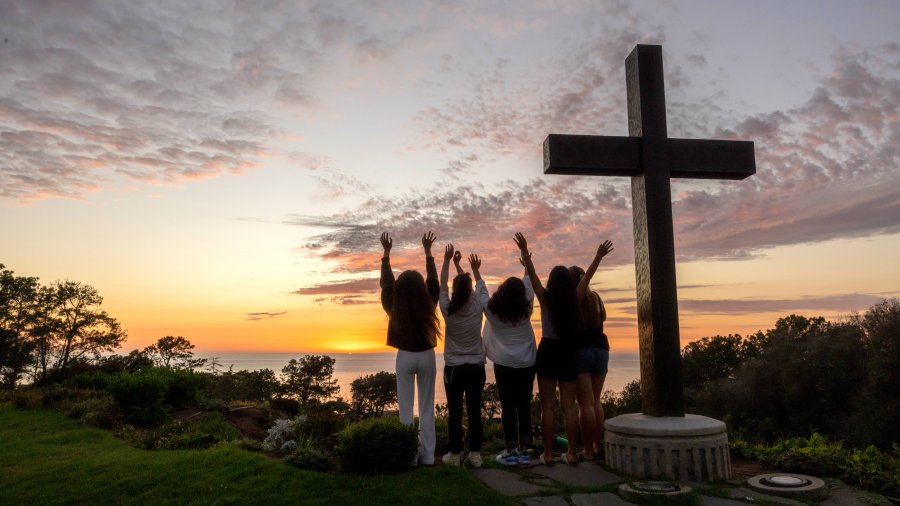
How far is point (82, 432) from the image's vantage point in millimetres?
8812

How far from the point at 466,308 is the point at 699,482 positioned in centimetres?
284

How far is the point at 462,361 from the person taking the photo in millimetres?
5891

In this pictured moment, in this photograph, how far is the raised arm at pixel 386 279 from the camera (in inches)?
243

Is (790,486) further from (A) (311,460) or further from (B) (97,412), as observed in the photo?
(B) (97,412)

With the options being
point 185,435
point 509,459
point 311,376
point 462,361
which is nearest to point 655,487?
point 509,459

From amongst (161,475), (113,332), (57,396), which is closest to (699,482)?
(161,475)

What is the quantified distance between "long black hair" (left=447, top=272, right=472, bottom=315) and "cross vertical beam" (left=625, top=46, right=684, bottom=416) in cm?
216

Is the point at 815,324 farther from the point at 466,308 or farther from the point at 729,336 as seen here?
the point at 466,308

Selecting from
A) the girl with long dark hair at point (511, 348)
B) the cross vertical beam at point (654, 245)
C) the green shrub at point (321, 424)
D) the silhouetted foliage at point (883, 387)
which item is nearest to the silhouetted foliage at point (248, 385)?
the green shrub at point (321, 424)

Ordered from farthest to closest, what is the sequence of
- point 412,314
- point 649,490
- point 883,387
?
point 883,387 → point 412,314 → point 649,490

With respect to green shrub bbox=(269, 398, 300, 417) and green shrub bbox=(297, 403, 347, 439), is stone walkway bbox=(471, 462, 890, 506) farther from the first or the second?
green shrub bbox=(269, 398, 300, 417)

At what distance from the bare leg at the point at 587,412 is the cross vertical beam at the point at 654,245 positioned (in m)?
0.66

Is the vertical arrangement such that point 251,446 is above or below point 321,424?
below

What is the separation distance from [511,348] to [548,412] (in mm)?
813
